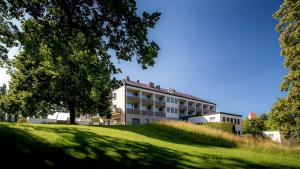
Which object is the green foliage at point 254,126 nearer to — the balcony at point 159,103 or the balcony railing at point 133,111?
the balcony at point 159,103

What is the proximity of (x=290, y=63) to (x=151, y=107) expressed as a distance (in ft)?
131

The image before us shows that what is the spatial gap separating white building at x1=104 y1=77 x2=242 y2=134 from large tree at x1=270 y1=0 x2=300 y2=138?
30.1m

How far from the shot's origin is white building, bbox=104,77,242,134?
2104 inches

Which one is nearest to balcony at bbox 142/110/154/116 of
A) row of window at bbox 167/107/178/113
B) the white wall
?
the white wall

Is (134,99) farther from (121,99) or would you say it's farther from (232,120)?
(232,120)

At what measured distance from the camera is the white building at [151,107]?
2104 inches

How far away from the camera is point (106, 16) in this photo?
875 cm

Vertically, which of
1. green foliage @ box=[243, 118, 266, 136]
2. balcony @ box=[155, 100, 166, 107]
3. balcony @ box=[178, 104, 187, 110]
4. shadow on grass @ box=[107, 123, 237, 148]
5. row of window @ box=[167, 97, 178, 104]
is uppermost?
row of window @ box=[167, 97, 178, 104]

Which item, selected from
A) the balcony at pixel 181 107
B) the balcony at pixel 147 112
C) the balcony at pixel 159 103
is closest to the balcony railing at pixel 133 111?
the balcony at pixel 147 112

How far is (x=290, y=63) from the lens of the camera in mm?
24516

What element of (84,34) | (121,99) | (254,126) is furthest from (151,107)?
(84,34)

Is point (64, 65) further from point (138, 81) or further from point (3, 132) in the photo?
point (138, 81)

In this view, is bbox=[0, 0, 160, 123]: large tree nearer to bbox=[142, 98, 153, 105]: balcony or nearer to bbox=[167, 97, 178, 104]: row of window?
bbox=[142, 98, 153, 105]: balcony

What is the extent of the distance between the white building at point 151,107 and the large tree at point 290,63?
1185 inches
